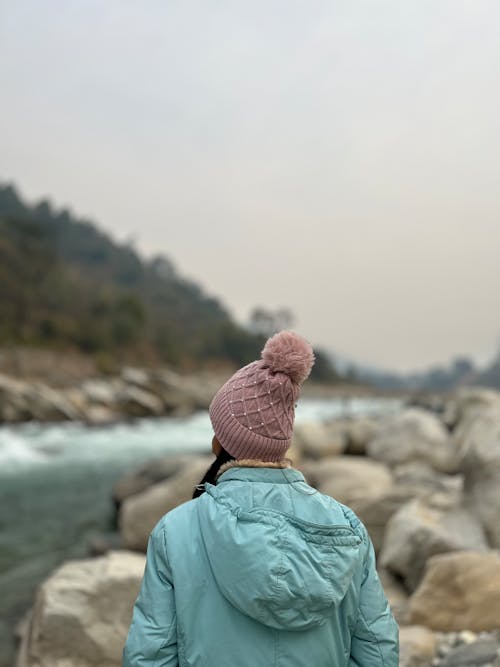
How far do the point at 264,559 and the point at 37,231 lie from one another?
49.9 m

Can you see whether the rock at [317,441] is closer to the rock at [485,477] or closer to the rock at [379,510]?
the rock at [379,510]

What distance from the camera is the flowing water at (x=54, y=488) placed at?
6.65 metres

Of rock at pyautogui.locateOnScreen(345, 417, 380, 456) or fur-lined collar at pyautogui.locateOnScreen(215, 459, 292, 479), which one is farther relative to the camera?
rock at pyautogui.locateOnScreen(345, 417, 380, 456)

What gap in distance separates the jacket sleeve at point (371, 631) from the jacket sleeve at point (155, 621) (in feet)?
1.72

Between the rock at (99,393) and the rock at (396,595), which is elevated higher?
the rock at (396,595)

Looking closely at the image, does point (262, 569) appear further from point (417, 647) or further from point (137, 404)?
point (137, 404)

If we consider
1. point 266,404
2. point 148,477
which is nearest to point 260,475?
point 266,404

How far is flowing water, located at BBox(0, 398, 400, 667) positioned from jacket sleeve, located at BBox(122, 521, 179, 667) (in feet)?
12.5

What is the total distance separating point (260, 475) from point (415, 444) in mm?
9560

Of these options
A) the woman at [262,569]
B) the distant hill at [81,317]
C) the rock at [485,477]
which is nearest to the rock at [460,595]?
the rock at [485,477]

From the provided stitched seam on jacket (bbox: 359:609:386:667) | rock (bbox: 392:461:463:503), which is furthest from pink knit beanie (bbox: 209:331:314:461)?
rock (bbox: 392:461:463:503)

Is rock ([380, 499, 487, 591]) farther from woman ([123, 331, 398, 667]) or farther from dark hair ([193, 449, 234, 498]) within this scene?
dark hair ([193, 449, 234, 498])

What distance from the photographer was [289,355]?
1.67m

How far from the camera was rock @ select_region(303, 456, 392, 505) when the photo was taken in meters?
7.77
